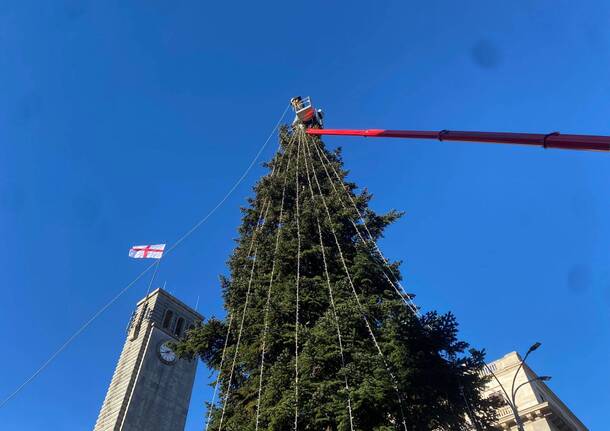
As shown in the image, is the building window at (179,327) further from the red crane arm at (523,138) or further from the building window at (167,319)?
the red crane arm at (523,138)

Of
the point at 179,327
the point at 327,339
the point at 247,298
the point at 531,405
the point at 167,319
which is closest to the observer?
the point at 327,339

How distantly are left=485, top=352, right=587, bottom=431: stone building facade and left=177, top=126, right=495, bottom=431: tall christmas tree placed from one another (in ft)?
49.5

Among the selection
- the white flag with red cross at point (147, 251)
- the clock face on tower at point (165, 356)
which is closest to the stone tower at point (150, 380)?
the clock face on tower at point (165, 356)

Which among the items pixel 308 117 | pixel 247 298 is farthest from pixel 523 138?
pixel 308 117

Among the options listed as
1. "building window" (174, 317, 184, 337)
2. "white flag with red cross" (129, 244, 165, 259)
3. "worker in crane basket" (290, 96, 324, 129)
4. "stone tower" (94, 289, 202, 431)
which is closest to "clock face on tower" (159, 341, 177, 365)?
"stone tower" (94, 289, 202, 431)

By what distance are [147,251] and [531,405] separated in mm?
30360

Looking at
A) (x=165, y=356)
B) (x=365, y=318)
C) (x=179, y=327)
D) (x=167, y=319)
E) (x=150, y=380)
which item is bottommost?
(x=365, y=318)

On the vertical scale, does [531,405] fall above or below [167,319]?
below

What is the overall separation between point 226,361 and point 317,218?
7.00 metres

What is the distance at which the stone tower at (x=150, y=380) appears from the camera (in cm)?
4869

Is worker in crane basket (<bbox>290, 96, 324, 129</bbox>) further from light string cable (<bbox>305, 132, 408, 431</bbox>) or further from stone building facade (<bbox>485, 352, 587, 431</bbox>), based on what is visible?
stone building facade (<bbox>485, 352, 587, 431</bbox>)

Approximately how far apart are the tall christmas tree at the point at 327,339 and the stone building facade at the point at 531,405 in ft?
49.5

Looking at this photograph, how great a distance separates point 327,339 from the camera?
1603 cm

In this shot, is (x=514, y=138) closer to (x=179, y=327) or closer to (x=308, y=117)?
(x=308, y=117)
